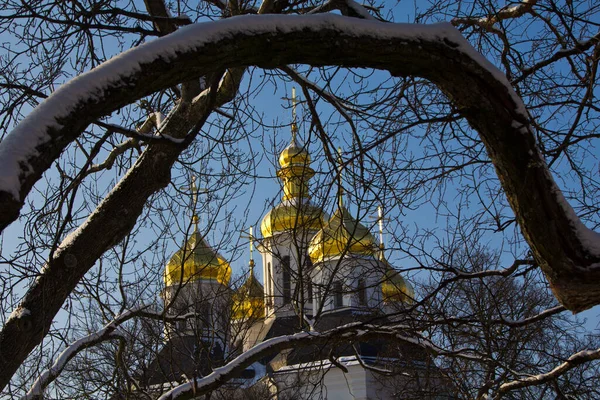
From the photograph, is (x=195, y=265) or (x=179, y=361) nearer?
(x=179, y=361)

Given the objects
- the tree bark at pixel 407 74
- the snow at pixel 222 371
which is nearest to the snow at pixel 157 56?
the tree bark at pixel 407 74

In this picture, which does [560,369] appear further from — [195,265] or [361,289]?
[195,265]

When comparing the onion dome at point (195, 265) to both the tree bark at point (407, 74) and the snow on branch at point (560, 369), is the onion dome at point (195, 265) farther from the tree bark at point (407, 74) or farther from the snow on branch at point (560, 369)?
the tree bark at point (407, 74)

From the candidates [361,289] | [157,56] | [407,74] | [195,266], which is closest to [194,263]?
[195,266]

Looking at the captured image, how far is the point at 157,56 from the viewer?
2.97 meters

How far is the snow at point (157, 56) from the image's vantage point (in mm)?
2727

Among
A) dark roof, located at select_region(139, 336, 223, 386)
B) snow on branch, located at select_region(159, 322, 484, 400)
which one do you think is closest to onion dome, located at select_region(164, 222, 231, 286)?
dark roof, located at select_region(139, 336, 223, 386)

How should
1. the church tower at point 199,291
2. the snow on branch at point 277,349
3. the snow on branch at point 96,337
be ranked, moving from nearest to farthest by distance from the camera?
the snow on branch at point 277,349
the church tower at point 199,291
the snow on branch at point 96,337

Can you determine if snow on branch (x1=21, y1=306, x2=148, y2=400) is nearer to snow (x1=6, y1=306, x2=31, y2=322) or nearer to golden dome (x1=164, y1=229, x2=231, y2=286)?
golden dome (x1=164, y1=229, x2=231, y2=286)

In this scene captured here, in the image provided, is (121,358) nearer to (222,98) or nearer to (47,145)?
(222,98)

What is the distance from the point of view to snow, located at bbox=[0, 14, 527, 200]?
107 inches

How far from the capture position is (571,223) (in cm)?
344

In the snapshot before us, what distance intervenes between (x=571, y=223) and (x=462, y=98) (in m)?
0.74

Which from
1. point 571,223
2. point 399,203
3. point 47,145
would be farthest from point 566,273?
point 47,145
